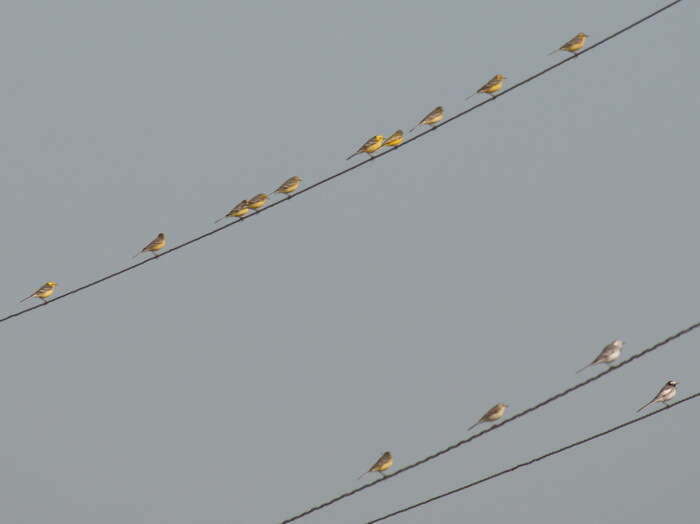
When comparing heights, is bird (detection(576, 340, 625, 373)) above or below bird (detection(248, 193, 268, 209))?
below

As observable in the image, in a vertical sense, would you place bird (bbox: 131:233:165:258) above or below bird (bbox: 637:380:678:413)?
above

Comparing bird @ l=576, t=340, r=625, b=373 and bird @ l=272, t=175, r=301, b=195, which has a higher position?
bird @ l=272, t=175, r=301, b=195

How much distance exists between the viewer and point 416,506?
23.6 metres

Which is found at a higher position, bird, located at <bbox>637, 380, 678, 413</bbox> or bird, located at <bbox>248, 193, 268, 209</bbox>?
bird, located at <bbox>248, 193, 268, 209</bbox>

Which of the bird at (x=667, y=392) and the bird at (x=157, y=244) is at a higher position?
the bird at (x=157, y=244)

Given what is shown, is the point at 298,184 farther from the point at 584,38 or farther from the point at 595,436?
the point at 595,436

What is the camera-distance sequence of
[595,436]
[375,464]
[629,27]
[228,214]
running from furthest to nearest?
[375,464]
[228,214]
[629,27]
[595,436]

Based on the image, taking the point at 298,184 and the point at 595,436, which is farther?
the point at 298,184

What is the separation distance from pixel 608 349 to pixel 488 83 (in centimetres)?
557

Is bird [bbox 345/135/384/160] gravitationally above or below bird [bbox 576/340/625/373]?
above

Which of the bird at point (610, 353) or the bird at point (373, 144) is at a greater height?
the bird at point (373, 144)

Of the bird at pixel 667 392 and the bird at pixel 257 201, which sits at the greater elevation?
the bird at pixel 257 201

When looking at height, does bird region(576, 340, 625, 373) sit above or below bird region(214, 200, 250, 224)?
below

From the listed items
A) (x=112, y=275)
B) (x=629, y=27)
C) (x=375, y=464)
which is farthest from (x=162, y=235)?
(x=629, y=27)
